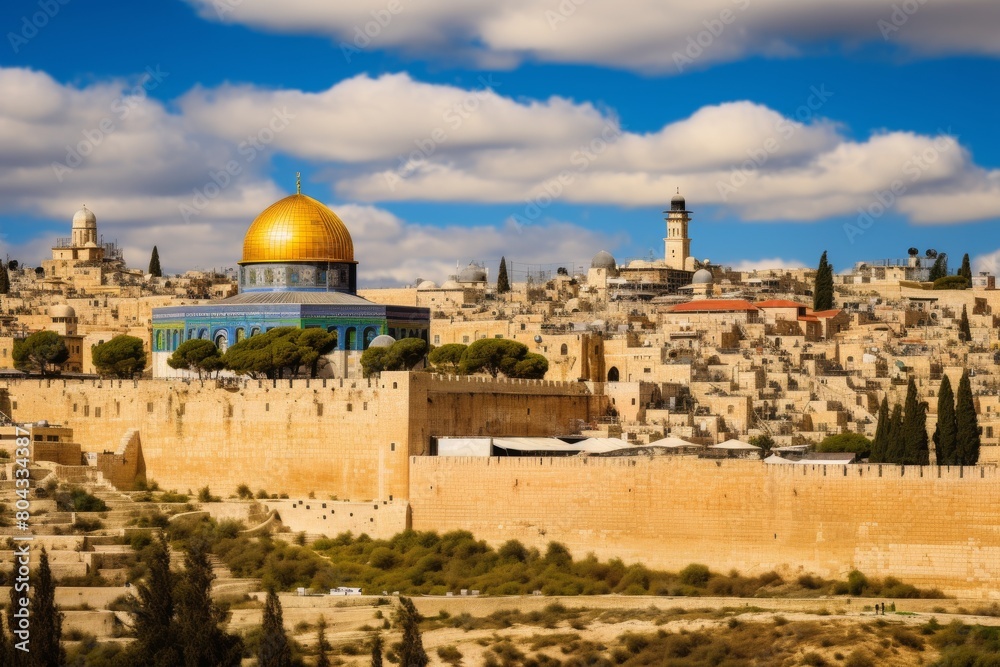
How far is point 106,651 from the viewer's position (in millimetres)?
41406

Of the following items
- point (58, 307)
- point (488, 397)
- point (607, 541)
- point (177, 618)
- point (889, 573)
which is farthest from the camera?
point (58, 307)

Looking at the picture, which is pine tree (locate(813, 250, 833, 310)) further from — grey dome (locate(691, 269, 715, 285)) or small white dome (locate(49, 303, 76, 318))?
small white dome (locate(49, 303, 76, 318))

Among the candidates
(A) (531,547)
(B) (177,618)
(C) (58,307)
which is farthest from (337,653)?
(C) (58,307)

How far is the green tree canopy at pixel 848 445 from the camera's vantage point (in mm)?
55469

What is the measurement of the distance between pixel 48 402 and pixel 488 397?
1174 cm

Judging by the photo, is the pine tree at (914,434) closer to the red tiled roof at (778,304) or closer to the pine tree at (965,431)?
the pine tree at (965,431)

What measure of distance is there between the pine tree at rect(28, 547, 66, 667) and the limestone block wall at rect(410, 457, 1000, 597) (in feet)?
35.7

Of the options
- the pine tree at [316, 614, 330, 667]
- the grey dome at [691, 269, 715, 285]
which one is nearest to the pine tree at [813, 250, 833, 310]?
the grey dome at [691, 269, 715, 285]

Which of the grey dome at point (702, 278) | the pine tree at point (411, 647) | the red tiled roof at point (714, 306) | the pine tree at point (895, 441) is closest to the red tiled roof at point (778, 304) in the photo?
the red tiled roof at point (714, 306)

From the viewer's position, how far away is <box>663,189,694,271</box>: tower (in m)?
100

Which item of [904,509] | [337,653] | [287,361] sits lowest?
[337,653]

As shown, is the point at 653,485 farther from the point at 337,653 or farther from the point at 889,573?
the point at 337,653

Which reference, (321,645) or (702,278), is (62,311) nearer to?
(702,278)

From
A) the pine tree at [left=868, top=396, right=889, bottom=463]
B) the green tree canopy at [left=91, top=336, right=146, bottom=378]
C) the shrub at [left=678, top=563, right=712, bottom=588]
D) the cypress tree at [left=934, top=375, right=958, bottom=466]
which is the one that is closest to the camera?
the shrub at [left=678, top=563, right=712, bottom=588]
